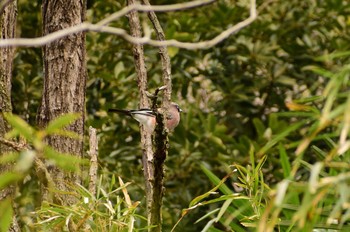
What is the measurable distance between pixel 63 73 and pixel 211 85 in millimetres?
2472

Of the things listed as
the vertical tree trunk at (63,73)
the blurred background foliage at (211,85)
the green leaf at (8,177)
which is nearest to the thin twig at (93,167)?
the vertical tree trunk at (63,73)

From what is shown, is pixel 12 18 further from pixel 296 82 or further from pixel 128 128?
pixel 296 82

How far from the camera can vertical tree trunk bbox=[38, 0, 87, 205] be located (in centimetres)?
310

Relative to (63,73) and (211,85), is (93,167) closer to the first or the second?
(63,73)

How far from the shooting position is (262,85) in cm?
549

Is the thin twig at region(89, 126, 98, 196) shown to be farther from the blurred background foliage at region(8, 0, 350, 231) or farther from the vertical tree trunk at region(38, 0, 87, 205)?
the blurred background foliage at region(8, 0, 350, 231)

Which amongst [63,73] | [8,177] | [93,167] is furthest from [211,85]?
[8,177]

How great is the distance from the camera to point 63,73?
3.13m

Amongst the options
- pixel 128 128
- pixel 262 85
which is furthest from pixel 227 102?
pixel 128 128

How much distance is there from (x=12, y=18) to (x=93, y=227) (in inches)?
42.8

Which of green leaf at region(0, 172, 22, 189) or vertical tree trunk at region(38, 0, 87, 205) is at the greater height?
vertical tree trunk at region(38, 0, 87, 205)

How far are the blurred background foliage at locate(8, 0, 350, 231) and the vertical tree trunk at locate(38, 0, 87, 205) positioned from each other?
1542 millimetres

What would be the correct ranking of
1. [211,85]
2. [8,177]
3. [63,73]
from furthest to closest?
1. [211,85]
2. [63,73]
3. [8,177]

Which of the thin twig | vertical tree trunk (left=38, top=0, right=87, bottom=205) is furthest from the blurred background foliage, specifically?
the thin twig
